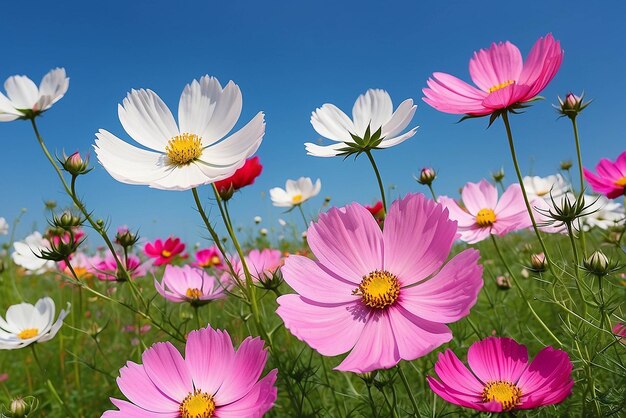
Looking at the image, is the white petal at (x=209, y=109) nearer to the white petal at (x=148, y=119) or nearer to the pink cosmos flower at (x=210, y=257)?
the white petal at (x=148, y=119)

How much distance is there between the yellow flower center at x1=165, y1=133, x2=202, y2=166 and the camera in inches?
38.2

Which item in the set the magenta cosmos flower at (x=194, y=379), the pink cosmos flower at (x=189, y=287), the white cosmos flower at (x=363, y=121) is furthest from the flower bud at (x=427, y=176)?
the magenta cosmos flower at (x=194, y=379)

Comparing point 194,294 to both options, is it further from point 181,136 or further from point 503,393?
point 503,393

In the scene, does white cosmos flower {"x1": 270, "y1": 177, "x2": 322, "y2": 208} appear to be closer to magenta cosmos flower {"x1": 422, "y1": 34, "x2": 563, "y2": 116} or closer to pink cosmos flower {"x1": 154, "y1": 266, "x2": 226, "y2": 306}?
pink cosmos flower {"x1": 154, "y1": 266, "x2": 226, "y2": 306}

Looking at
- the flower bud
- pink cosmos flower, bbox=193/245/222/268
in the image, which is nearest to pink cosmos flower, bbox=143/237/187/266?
pink cosmos flower, bbox=193/245/222/268

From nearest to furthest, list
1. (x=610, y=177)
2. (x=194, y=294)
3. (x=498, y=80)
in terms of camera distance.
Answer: (x=498, y=80) → (x=194, y=294) → (x=610, y=177)

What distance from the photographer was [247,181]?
3.88 feet

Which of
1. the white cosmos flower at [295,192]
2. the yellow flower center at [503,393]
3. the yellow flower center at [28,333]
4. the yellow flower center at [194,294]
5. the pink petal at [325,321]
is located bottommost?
the yellow flower center at [503,393]

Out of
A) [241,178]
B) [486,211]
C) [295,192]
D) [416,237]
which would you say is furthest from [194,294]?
[295,192]

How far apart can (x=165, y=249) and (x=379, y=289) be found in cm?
159

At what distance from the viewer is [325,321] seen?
0.71m

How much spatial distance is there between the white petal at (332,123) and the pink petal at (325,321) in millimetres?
370

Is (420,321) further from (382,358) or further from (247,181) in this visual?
(247,181)

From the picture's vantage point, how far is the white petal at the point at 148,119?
1.02 metres
